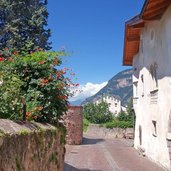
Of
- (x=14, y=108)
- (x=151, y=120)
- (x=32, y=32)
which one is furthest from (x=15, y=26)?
(x=14, y=108)

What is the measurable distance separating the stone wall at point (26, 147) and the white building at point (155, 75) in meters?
6.86

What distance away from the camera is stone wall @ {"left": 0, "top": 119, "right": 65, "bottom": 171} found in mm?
3971

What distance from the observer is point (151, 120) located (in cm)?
1759

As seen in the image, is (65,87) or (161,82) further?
(161,82)

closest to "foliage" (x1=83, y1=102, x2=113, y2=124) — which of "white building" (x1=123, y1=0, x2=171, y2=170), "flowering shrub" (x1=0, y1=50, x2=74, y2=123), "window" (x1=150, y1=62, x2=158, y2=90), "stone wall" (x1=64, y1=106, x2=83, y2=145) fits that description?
"stone wall" (x1=64, y1=106, x2=83, y2=145)

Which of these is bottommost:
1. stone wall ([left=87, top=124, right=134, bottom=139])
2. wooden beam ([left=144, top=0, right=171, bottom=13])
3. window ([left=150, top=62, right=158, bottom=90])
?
stone wall ([left=87, top=124, right=134, bottom=139])

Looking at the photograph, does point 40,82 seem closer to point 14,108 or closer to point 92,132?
point 14,108

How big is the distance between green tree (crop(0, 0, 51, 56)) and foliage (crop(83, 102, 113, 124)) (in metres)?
27.9

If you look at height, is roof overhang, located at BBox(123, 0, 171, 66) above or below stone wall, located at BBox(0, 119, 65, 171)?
above

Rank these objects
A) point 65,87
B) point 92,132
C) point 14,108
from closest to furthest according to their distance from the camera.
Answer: point 14,108
point 65,87
point 92,132

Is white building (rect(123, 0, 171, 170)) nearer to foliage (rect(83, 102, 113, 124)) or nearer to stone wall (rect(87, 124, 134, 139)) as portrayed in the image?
stone wall (rect(87, 124, 134, 139))

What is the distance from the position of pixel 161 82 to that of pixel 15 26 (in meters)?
15.4

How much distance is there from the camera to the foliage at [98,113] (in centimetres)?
5403

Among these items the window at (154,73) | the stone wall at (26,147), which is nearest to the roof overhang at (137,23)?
the window at (154,73)
